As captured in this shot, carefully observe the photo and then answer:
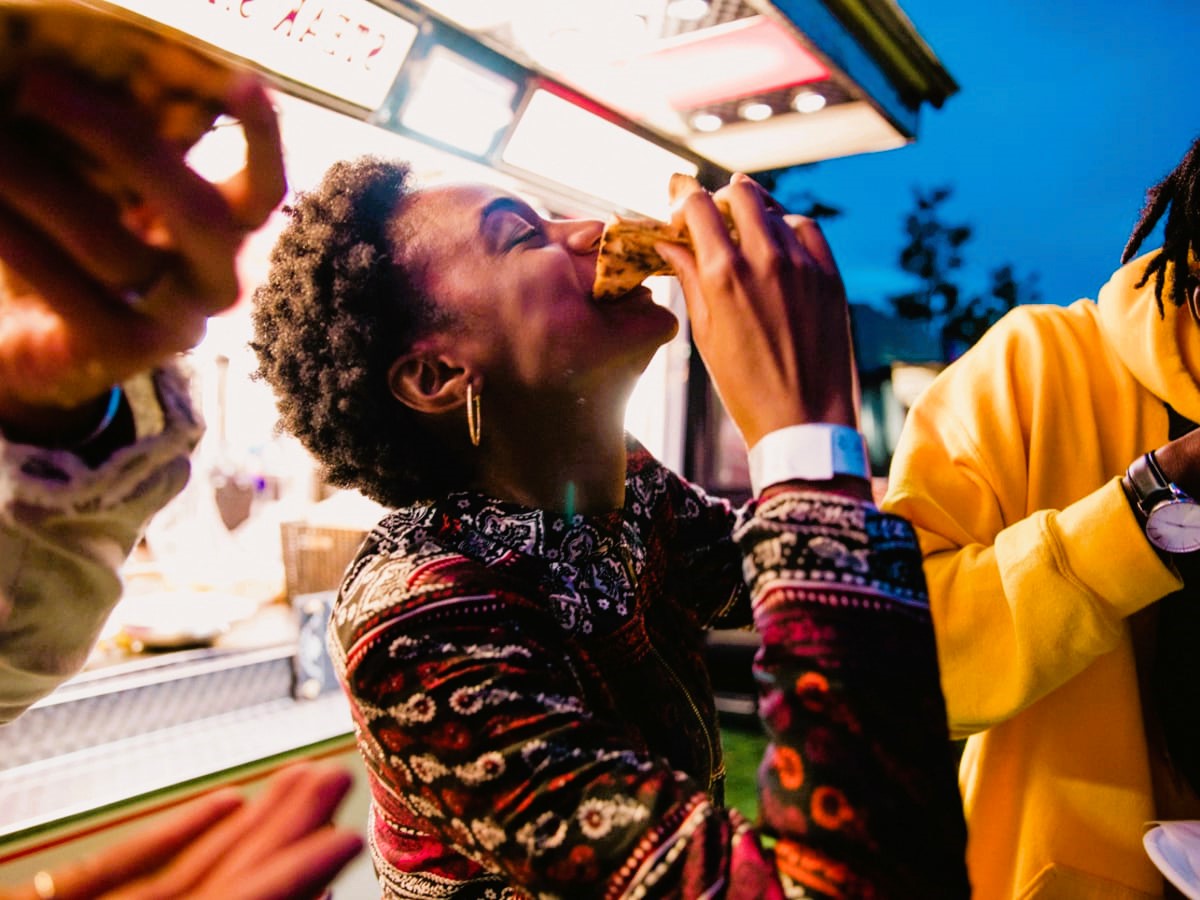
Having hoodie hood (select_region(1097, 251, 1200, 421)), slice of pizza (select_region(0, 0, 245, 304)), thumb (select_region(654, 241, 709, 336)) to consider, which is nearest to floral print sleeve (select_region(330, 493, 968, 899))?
thumb (select_region(654, 241, 709, 336))

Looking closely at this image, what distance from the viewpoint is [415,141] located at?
254 centimetres

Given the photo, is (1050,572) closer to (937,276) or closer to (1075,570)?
(1075,570)

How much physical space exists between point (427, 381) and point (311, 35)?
1.47 m

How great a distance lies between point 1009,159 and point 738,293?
67.8 m

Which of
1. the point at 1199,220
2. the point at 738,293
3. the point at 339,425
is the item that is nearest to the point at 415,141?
the point at 339,425

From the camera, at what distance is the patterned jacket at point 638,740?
0.67 meters

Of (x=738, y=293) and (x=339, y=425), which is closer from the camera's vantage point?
(x=738, y=293)

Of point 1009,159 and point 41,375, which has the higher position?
point 1009,159

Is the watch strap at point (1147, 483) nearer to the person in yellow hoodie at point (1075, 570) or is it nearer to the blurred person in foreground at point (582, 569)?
the person in yellow hoodie at point (1075, 570)

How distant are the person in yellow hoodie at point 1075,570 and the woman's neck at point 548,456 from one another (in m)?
0.53

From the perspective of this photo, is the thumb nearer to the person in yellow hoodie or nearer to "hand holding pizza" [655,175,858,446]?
"hand holding pizza" [655,175,858,446]

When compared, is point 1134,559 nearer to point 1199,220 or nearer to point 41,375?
point 1199,220

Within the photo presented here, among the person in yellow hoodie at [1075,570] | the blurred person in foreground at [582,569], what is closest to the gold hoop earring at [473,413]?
the blurred person in foreground at [582,569]

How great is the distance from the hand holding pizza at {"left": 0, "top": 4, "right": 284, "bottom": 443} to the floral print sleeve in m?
0.50
